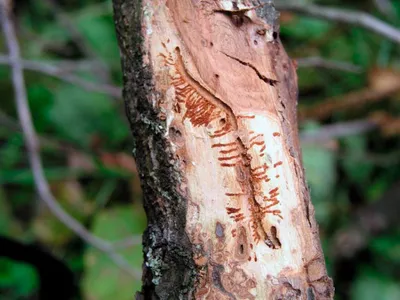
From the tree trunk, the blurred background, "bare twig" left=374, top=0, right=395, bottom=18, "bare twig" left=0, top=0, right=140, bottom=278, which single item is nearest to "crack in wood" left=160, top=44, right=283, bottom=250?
the tree trunk

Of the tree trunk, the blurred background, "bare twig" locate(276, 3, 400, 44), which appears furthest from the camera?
the blurred background

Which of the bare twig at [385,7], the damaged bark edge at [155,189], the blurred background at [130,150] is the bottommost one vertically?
the damaged bark edge at [155,189]

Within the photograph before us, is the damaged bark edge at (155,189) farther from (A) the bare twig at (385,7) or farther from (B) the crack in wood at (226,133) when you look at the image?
(A) the bare twig at (385,7)

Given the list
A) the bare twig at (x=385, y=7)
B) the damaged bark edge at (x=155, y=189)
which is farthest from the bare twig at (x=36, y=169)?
the bare twig at (x=385, y=7)

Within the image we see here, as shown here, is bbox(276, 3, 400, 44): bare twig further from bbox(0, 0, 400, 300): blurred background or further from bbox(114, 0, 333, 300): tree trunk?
bbox(114, 0, 333, 300): tree trunk

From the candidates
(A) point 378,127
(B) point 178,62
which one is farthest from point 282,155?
(A) point 378,127

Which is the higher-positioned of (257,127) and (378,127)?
(378,127)

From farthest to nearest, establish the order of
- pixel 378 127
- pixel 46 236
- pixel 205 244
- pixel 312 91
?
pixel 312 91, pixel 378 127, pixel 46 236, pixel 205 244

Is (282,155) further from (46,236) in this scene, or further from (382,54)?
(382,54)
